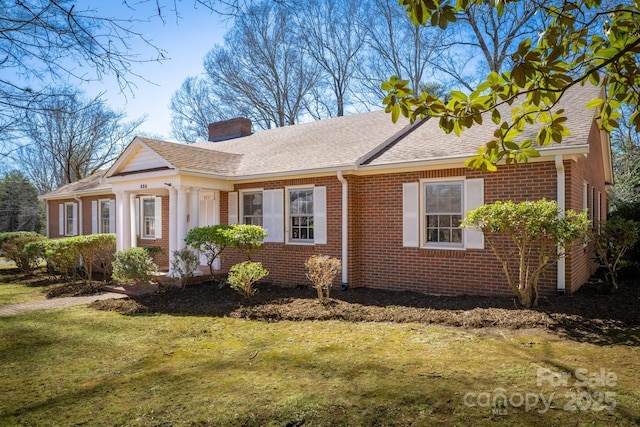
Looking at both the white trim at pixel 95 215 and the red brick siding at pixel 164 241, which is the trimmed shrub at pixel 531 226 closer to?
the red brick siding at pixel 164 241

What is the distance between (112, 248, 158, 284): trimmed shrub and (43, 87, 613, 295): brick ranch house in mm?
811

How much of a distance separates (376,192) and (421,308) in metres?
3.15

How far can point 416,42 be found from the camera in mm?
21078

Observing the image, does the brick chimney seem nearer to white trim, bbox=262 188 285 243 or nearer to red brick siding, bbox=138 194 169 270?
red brick siding, bbox=138 194 169 270

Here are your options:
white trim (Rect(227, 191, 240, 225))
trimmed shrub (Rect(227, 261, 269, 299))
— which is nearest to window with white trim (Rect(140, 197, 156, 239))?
white trim (Rect(227, 191, 240, 225))

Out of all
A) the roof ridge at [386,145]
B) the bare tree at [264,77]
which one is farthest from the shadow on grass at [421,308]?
the bare tree at [264,77]

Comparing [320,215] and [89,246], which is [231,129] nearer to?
[89,246]

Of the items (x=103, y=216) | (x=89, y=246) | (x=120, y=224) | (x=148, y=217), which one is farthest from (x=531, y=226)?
(x=103, y=216)

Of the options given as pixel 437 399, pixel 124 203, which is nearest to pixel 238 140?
pixel 124 203

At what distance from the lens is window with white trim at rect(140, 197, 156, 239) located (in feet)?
49.7

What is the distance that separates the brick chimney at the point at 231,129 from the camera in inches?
711

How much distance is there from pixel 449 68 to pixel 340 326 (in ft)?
59.0

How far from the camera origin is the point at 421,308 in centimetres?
759

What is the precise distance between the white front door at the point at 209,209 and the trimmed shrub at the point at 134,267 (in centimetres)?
250
